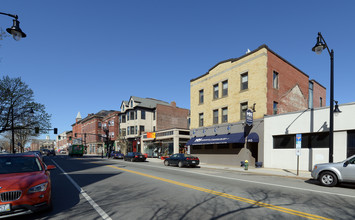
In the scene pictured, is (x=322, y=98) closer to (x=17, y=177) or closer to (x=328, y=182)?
(x=328, y=182)

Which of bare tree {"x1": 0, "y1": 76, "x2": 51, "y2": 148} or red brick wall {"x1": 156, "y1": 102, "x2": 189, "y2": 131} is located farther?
red brick wall {"x1": 156, "y1": 102, "x2": 189, "y2": 131}

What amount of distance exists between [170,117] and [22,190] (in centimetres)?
4489

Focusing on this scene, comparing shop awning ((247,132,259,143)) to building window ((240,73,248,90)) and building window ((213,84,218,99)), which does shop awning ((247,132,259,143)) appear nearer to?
building window ((240,73,248,90))

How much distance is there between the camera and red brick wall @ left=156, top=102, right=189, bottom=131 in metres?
48.0

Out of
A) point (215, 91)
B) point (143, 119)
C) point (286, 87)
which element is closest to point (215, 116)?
point (215, 91)

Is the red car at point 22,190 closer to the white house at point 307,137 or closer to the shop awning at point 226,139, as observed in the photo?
the white house at point 307,137

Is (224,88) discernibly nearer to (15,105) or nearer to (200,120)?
(200,120)

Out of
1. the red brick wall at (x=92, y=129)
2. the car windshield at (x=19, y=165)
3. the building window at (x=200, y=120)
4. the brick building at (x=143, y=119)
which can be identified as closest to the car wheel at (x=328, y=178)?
the car windshield at (x=19, y=165)

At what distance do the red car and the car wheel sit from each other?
11.6 metres

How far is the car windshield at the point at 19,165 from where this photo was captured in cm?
614

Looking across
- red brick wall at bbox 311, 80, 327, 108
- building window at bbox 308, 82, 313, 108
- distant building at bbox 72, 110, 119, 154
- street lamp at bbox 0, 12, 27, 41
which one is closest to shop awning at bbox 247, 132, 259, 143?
building window at bbox 308, 82, 313, 108

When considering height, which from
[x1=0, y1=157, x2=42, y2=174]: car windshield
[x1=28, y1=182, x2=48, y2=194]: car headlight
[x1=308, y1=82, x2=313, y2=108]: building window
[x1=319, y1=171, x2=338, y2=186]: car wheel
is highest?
[x1=308, y1=82, x2=313, y2=108]: building window

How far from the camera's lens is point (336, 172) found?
1017cm

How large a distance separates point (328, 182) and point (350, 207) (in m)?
4.30
